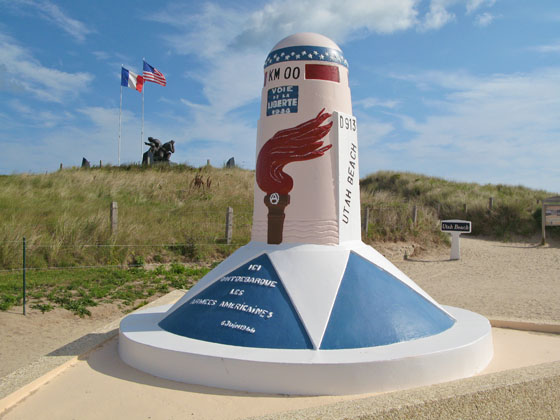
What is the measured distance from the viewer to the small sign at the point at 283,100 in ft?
20.1

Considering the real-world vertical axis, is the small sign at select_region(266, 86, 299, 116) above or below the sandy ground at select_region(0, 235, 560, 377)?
above

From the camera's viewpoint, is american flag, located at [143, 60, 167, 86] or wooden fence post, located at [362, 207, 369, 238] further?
american flag, located at [143, 60, 167, 86]

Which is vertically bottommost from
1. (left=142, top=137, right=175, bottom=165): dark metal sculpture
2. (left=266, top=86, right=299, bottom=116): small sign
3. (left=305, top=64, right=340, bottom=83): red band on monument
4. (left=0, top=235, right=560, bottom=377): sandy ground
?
(left=0, top=235, right=560, bottom=377): sandy ground

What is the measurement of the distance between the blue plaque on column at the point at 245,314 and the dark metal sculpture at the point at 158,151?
93.9 feet

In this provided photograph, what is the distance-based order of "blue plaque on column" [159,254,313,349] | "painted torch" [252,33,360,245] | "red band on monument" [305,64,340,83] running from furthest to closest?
"red band on monument" [305,64,340,83], "painted torch" [252,33,360,245], "blue plaque on column" [159,254,313,349]

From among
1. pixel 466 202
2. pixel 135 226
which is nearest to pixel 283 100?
pixel 135 226

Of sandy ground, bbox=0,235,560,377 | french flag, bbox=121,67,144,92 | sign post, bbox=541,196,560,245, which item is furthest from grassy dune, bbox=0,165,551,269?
french flag, bbox=121,67,144,92

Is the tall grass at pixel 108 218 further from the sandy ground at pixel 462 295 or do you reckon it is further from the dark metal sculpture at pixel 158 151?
the dark metal sculpture at pixel 158 151

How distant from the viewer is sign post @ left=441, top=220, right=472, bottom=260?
18797 millimetres

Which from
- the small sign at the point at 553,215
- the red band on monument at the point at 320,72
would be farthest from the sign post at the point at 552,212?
the red band on monument at the point at 320,72

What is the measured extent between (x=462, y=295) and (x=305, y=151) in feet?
30.0

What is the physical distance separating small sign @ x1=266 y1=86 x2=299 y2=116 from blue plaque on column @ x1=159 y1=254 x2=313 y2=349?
178 centimetres

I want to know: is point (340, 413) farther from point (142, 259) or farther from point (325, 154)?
point (142, 259)

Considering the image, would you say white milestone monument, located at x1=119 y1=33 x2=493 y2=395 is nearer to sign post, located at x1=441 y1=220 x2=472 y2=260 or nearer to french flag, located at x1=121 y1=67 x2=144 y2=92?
sign post, located at x1=441 y1=220 x2=472 y2=260
